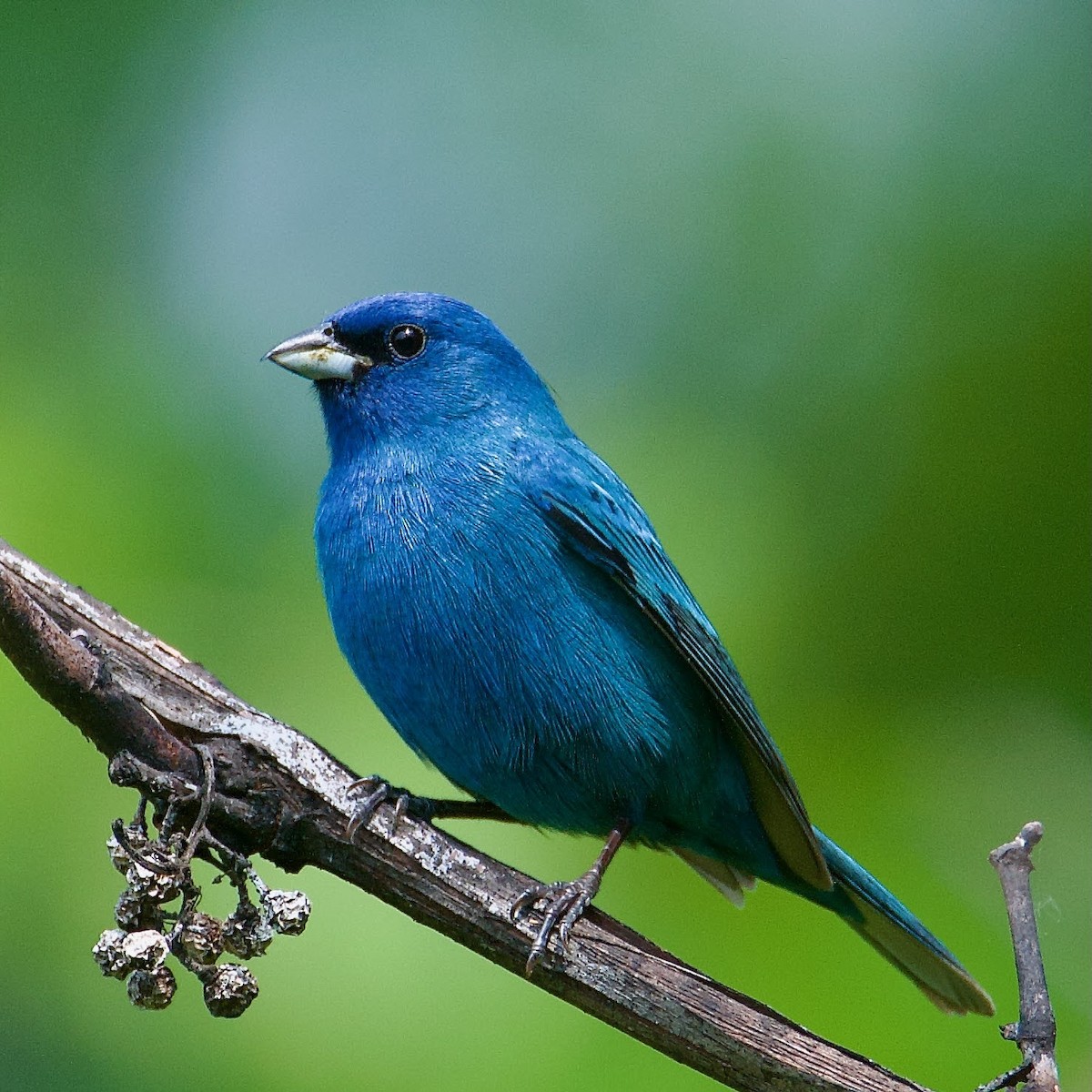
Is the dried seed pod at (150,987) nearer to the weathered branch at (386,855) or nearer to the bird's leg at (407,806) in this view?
the weathered branch at (386,855)

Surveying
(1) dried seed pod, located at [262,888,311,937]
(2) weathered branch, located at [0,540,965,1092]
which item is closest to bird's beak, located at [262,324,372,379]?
(2) weathered branch, located at [0,540,965,1092]

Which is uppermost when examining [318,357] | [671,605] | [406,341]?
[406,341]

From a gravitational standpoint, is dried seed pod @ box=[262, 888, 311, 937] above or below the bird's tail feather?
below

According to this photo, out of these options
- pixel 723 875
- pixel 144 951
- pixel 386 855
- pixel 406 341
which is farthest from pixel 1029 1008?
pixel 406 341

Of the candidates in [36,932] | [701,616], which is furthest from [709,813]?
[36,932]

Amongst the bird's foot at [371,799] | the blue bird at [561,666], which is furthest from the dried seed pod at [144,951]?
the blue bird at [561,666]

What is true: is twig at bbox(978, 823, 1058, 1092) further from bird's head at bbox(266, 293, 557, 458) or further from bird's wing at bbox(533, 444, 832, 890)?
bird's head at bbox(266, 293, 557, 458)

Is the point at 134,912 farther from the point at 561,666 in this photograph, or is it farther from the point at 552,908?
the point at 561,666
